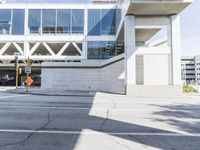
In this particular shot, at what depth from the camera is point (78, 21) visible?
4466 cm

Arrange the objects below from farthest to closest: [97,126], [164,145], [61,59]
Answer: [61,59]
[97,126]
[164,145]

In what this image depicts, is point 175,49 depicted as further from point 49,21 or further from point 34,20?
point 34,20

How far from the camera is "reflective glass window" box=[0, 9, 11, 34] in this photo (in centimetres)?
4434

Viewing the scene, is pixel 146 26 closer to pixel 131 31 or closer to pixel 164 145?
pixel 131 31

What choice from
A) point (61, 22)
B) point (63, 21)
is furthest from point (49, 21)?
point (63, 21)

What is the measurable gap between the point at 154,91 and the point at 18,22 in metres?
29.2

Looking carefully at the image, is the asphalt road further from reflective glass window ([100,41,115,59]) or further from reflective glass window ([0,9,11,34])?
reflective glass window ([0,9,11,34])

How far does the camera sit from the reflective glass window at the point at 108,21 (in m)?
43.9

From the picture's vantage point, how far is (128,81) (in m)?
25.2

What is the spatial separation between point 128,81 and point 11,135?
1898cm

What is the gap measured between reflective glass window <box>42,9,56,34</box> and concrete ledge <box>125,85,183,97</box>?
78.5ft

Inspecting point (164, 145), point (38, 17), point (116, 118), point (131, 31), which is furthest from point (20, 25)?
point (164, 145)

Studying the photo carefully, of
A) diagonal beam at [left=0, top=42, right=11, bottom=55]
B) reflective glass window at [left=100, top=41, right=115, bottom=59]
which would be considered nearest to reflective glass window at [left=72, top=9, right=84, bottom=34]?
reflective glass window at [left=100, top=41, right=115, bottom=59]

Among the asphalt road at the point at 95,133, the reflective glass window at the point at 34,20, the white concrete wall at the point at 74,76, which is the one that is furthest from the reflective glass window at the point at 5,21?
the asphalt road at the point at 95,133
